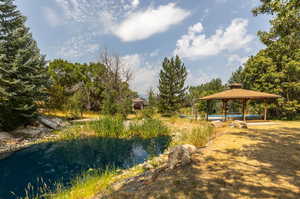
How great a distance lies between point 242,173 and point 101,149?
7.09 metres

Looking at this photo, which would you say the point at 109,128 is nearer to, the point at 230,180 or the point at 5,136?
the point at 5,136

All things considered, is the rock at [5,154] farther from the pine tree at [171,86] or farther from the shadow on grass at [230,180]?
the pine tree at [171,86]

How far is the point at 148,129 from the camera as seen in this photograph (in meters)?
10.0

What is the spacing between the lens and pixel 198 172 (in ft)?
9.78

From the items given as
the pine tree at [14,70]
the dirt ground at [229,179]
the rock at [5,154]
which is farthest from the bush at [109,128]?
the dirt ground at [229,179]

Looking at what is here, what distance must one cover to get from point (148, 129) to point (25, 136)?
27.3 feet

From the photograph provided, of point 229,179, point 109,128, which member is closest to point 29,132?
point 109,128

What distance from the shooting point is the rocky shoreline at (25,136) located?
24.7 ft

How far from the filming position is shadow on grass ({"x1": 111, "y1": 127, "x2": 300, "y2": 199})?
2236 millimetres

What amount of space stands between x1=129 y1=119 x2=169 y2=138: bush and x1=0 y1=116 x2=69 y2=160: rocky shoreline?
5760 millimetres

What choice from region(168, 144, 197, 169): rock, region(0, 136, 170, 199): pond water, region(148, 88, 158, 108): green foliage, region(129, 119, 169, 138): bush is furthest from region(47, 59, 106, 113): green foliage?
region(168, 144, 197, 169): rock

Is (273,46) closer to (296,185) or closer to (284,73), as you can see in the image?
(296,185)

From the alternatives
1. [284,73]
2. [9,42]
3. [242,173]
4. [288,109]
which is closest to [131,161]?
[242,173]

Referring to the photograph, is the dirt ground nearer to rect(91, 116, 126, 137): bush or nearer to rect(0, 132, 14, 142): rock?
rect(91, 116, 126, 137): bush
